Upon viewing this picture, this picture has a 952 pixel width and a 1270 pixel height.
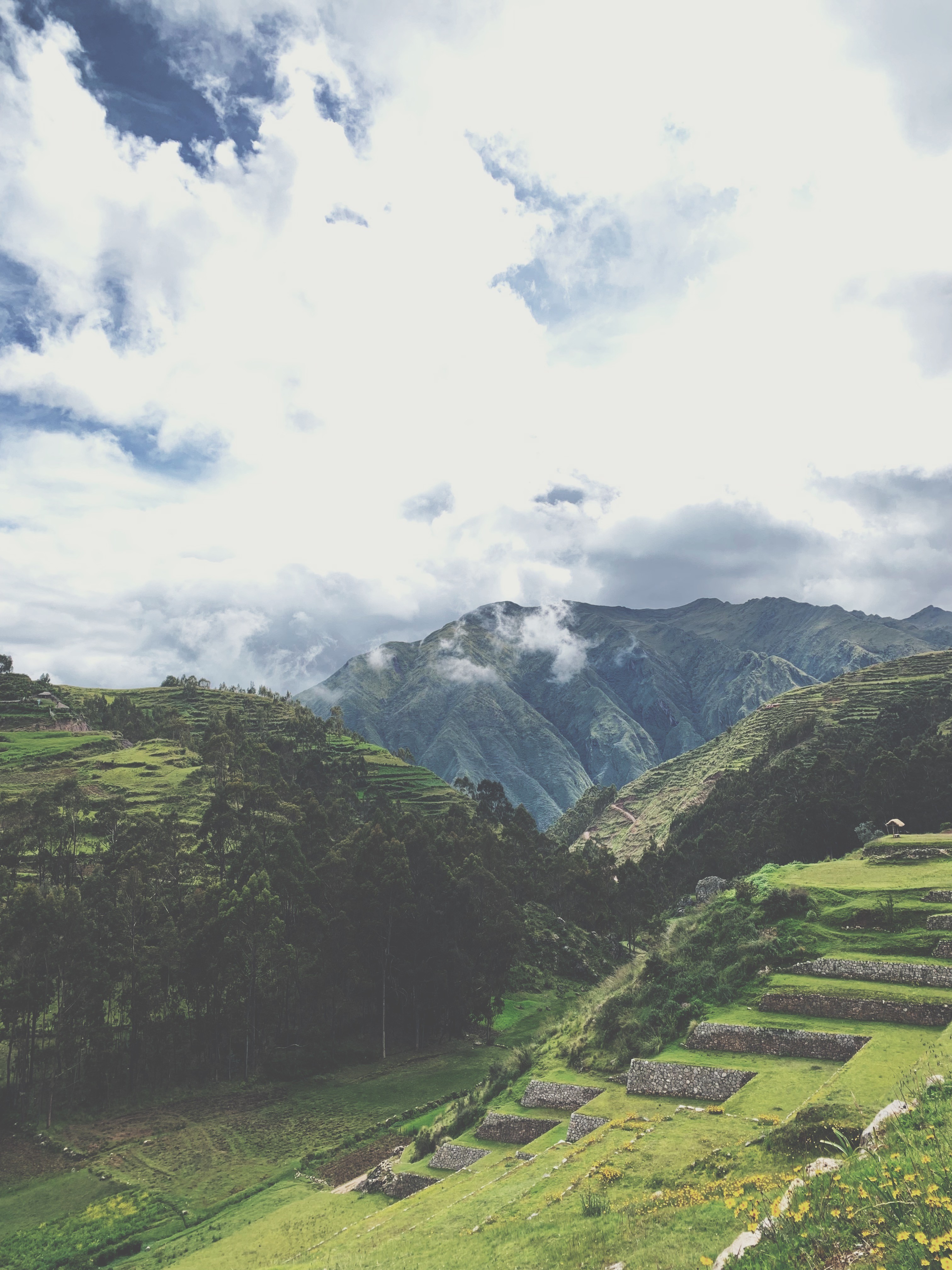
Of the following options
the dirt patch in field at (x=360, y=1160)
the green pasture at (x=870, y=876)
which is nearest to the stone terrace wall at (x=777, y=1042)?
the green pasture at (x=870, y=876)

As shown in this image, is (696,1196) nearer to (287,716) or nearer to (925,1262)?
(925,1262)

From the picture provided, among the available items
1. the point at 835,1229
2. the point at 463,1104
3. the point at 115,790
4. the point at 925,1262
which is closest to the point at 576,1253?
the point at 835,1229

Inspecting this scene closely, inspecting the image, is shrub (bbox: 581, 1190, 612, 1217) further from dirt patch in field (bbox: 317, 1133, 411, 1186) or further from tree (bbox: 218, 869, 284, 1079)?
tree (bbox: 218, 869, 284, 1079)

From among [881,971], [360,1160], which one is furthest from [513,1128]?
[881,971]

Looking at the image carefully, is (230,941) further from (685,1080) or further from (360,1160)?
(685,1080)

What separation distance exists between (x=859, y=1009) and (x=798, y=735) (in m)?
128

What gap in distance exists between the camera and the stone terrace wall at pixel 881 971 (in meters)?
24.8

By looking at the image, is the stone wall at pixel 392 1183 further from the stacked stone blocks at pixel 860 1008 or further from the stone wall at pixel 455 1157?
the stacked stone blocks at pixel 860 1008

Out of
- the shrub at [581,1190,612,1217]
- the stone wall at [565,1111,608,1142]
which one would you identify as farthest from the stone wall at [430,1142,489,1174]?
the shrub at [581,1190,612,1217]

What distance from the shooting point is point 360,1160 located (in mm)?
34062

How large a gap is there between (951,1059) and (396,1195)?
2255 cm

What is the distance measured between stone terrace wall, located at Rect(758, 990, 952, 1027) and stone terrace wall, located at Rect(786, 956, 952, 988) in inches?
63.0

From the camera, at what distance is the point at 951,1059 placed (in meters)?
13.5

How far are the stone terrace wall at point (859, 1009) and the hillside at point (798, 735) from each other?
92741 mm
